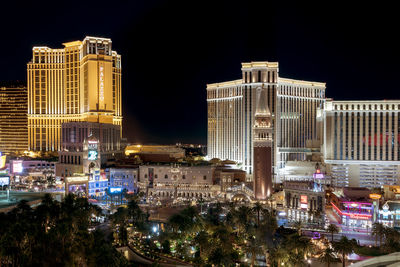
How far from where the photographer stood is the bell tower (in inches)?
2650

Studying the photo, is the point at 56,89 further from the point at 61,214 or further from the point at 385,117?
the point at 385,117

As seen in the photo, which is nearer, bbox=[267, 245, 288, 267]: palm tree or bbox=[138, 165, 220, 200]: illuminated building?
bbox=[267, 245, 288, 267]: palm tree

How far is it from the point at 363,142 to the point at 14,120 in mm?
97110

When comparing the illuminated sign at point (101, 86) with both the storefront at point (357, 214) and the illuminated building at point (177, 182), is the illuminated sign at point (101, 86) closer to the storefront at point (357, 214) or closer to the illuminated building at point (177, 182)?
the illuminated building at point (177, 182)

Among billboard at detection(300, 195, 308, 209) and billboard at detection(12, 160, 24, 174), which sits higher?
billboard at detection(12, 160, 24, 174)

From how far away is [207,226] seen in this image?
4806 centimetres

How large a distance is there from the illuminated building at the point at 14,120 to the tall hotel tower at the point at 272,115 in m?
56.4

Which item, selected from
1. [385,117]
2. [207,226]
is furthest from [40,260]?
[385,117]

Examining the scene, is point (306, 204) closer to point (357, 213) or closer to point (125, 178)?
point (357, 213)

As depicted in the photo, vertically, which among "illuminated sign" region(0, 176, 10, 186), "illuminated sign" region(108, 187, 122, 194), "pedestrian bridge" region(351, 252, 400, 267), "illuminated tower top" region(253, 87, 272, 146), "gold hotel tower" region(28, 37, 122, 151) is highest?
"gold hotel tower" region(28, 37, 122, 151)

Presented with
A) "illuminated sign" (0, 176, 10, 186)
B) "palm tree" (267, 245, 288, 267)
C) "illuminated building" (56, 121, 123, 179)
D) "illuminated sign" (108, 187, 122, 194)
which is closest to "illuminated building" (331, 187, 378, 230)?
"palm tree" (267, 245, 288, 267)

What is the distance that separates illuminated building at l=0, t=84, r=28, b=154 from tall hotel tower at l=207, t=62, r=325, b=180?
56392 millimetres

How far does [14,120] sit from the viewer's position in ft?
388

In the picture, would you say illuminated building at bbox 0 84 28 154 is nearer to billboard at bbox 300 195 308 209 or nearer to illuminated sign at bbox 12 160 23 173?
illuminated sign at bbox 12 160 23 173
